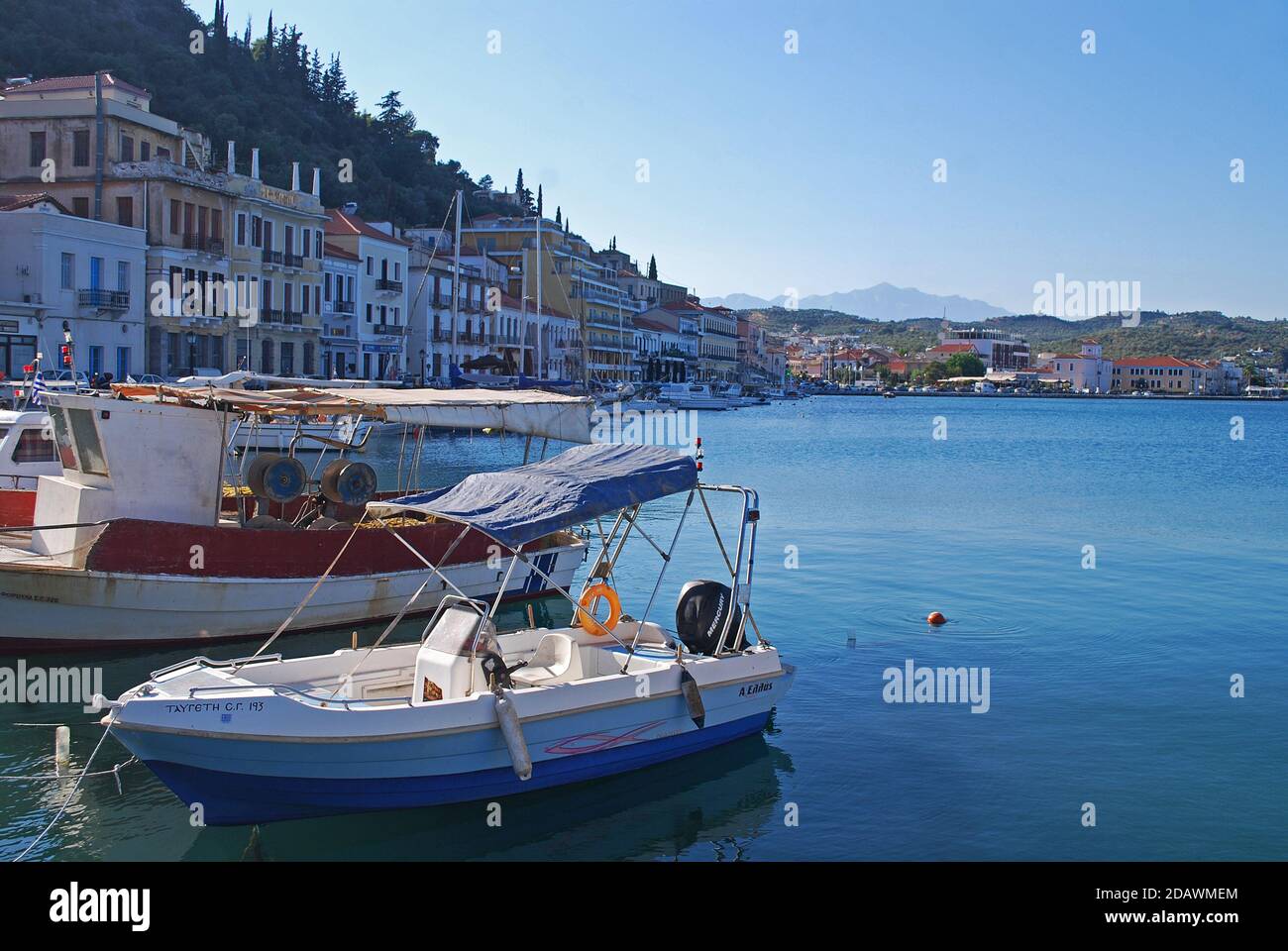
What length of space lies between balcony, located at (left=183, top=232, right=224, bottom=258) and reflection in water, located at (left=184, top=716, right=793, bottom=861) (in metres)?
41.5

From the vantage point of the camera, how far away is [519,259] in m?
97.6

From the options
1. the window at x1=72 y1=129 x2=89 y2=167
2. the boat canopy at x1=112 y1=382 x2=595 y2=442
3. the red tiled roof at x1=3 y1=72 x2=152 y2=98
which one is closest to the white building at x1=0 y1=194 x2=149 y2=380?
the window at x1=72 y1=129 x2=89 y2=167

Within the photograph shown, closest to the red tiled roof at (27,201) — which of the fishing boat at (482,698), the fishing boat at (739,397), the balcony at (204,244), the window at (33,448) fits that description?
the balcony at (204,244)

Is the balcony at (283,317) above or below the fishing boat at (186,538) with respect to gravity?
above

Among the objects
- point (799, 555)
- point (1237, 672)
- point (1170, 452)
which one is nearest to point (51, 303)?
point (799, 555)

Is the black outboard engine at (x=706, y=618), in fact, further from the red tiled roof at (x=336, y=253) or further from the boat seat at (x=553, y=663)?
the red tiled roof at (x=336, y=253)

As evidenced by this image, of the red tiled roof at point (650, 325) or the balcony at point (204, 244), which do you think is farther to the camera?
the red tiled roof at point (650, 325)

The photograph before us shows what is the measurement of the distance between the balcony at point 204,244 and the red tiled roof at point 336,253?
10.9 meters

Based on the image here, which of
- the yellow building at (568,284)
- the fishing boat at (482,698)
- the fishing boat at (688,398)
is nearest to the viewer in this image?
the fishing boat at (482,698)

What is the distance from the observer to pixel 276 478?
1798cm

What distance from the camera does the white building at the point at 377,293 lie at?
6278 cm

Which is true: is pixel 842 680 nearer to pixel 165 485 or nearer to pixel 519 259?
pixel 165 485

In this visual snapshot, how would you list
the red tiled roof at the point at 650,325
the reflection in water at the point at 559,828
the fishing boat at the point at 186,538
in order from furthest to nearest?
the red tiled roof at the point at 650,325
the fishing boat at the point at 186,538
the reflection in water at the point at 559,828

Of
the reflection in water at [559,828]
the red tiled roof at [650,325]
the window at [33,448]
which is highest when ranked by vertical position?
the red tiled roof at [650,325]
